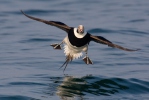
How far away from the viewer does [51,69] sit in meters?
15.6

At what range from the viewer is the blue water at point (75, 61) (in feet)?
45.2

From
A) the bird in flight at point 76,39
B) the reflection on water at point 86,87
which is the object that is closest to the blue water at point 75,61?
the reflection on water at point 86,87

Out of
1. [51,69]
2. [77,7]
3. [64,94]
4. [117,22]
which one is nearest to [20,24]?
[117,22]

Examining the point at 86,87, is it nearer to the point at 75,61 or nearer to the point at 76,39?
the point at 76,39

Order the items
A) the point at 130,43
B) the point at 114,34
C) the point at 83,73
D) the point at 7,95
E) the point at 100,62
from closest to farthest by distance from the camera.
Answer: the point at 7,95, the point at 83,73, the point at 100,62, the point at 130,43, the point at 114,34

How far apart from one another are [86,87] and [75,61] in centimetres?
262

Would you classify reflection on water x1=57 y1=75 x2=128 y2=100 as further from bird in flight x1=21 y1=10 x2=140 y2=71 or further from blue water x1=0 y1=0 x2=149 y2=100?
bird in flight x1=21 y1=10 x2=140 y2=71

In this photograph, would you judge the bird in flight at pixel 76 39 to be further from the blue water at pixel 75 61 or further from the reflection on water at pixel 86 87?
the blue water at pixel 75 61

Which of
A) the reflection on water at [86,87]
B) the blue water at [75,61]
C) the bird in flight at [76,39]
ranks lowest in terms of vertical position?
the reflection on water at [86,87]

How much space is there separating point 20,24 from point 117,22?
3459 millimetres

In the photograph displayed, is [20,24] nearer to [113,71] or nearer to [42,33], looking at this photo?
[42,33]

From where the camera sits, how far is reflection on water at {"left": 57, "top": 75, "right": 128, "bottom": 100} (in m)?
13.6

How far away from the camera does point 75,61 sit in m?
16.7

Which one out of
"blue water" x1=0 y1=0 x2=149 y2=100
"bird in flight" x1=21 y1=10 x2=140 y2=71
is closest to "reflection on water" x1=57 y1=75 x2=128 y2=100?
"blue water" x1=0 y1=0 x2=149 y2=100
